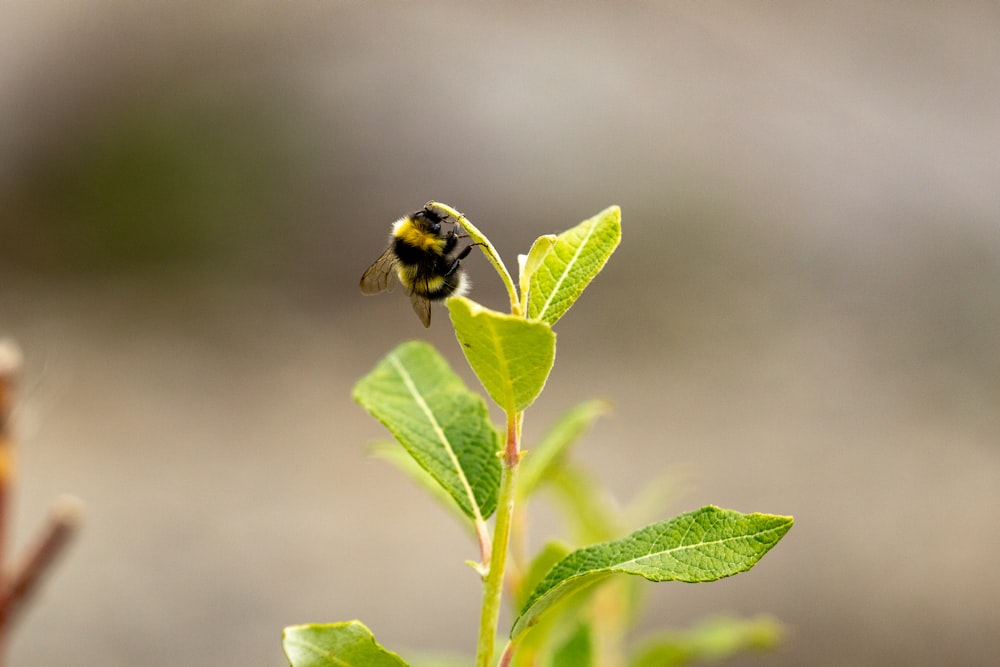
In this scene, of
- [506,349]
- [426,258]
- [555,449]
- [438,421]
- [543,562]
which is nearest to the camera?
[506,349]

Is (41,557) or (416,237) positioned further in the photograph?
(416,237)

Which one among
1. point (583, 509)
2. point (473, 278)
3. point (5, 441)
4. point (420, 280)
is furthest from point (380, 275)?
point (473, 278)

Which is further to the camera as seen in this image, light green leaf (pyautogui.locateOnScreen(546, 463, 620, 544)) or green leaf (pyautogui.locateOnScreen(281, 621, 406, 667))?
light green leaf (pyautogui.locateOnScreen(546, 463, 620, 544))

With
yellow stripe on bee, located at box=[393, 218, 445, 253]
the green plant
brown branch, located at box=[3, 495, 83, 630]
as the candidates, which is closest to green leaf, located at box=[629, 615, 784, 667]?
the green plant

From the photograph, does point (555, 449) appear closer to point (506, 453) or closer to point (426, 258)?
point (506, 453)

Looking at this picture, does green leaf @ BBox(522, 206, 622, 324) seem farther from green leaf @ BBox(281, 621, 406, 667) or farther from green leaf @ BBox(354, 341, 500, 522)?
green leaf @ BBox(281, 621, 406, 667)

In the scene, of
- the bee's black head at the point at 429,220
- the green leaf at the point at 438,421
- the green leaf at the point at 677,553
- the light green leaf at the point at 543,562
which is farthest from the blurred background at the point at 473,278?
the green leaf at the point at 677,553
